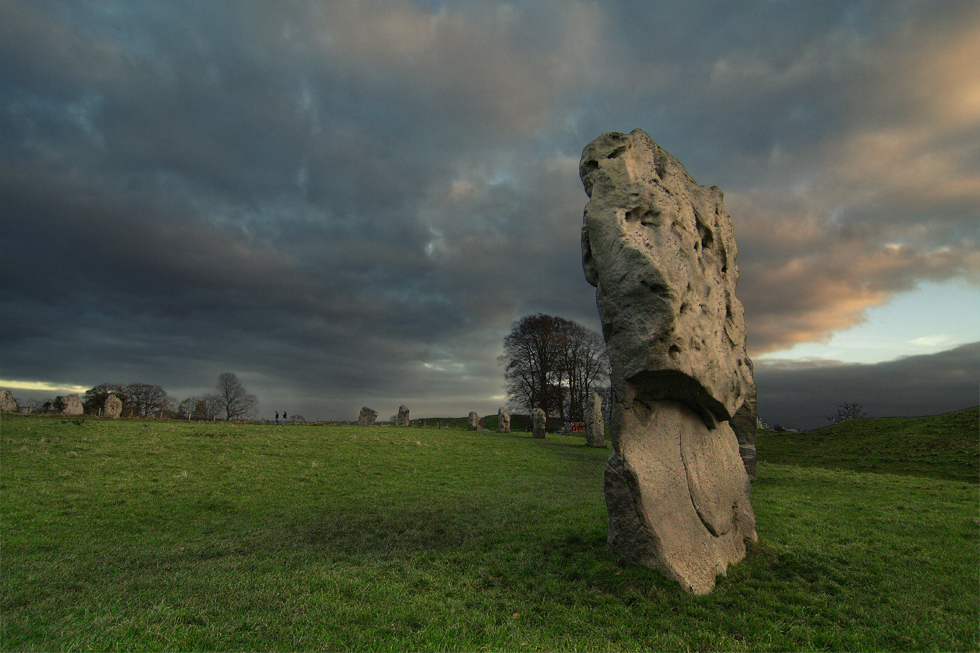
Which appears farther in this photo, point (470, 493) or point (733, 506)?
point (470, 493)

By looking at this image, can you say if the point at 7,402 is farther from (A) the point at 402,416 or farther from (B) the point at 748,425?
(B) the point at 748,425

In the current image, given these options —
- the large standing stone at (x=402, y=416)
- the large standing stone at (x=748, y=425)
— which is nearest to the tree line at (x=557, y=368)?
the large standing stone at (x=402, y=416)

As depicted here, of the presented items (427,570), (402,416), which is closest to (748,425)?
(427,570)

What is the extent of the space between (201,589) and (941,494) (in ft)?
58.3

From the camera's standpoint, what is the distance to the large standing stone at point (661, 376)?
6094 millimetres

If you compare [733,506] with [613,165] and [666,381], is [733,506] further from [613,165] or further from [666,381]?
[613,165]

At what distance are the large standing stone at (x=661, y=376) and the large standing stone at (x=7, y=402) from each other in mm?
36657

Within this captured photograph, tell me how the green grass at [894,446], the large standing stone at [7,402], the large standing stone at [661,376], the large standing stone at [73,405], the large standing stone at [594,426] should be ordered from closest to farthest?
the large standing stone at [661,376] < the green grass at [894,446] < the large standing stone at [7,402] < the large standing stone at [73,405] < the large standing stone at [594,426]

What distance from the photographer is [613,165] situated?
740 centimetres

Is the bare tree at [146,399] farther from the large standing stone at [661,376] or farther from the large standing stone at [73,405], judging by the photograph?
the large standing stone at [661,376]

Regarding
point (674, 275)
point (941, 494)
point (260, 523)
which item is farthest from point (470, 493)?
point (941, 494)

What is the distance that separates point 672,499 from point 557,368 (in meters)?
39.7

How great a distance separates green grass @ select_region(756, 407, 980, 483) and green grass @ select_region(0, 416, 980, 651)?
763 centimetres

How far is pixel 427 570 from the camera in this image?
645 centimetres
